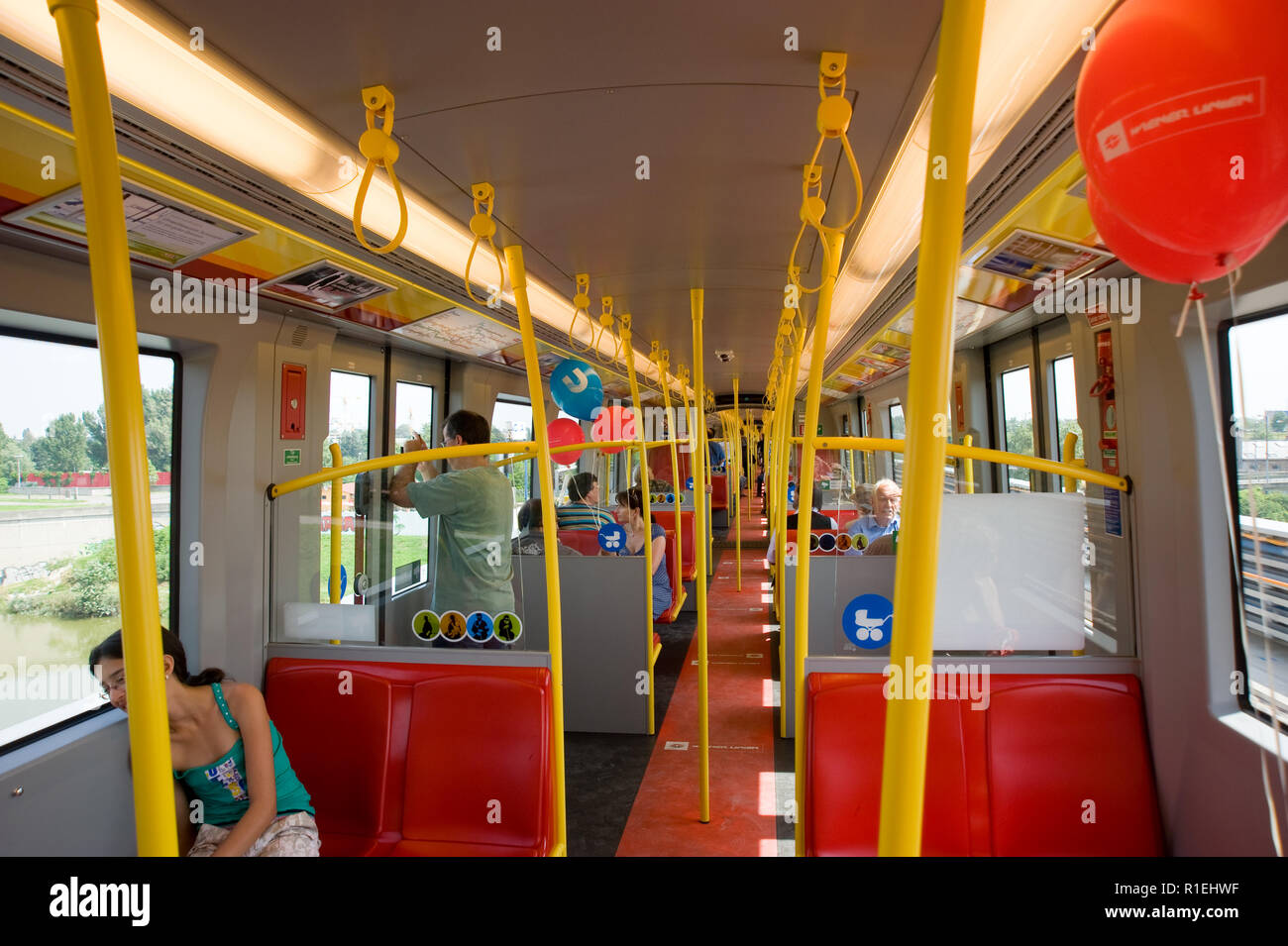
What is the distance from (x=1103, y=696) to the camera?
239 cm

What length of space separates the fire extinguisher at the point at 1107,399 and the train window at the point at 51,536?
3323 mm

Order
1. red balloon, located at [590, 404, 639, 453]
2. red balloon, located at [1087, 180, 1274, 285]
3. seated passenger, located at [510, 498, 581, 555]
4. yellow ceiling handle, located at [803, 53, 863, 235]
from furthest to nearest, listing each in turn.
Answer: red balloon, located at [590, 404, 639, 453] < seated passenger, located at [510, 498, 581, 555] < yellow ceiling handle, located at [803, 53, 863, 235] < red balloon, located at [1087, 180, 1274, 285]

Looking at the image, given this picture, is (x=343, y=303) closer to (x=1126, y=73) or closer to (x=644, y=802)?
(x=644, y=802)

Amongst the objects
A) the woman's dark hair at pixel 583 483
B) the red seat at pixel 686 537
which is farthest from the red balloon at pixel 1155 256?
the red seat at pixel 686 537

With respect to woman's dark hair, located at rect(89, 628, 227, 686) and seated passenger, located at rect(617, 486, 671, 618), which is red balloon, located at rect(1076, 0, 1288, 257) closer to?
woman's dark hair, located at rect(89, 628, 227, 686)

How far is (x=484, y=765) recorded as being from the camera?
252cm

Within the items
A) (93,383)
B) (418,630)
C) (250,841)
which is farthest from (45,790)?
(93,383)

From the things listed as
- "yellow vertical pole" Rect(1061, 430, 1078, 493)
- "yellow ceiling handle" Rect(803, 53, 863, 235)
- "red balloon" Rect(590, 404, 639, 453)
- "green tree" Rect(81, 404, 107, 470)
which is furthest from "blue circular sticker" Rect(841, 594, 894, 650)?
"red balloon" Rect(590, 404, 639, 453)

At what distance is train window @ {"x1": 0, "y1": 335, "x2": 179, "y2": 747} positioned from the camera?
2.51m

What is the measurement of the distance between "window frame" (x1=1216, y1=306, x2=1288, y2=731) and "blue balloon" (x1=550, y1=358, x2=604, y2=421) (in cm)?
324

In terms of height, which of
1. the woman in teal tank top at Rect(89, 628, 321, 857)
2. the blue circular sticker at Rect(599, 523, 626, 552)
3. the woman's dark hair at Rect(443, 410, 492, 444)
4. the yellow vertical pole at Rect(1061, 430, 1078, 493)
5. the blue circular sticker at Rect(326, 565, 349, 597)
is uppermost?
the woman's dark hair at Rect(443, 410, 492, 444)

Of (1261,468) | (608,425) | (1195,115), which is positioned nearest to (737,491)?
(608,425)

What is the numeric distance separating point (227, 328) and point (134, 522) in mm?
2565

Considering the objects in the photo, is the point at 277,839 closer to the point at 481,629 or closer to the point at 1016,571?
the point at 481,629
